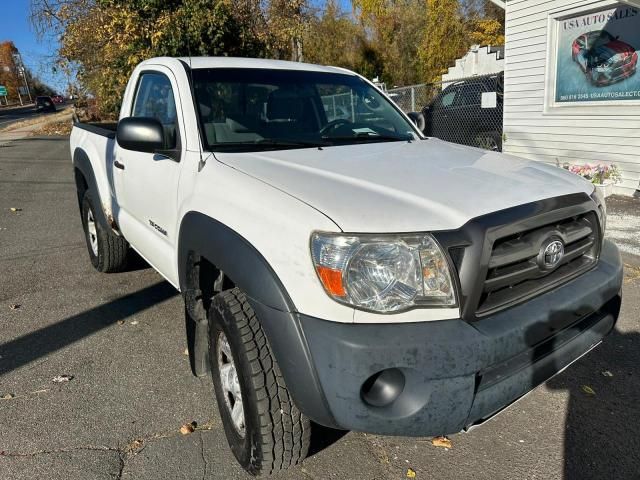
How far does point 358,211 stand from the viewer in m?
1.86

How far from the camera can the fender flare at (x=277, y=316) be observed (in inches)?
70.4

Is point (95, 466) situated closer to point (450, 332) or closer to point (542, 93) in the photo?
point (450, 332)

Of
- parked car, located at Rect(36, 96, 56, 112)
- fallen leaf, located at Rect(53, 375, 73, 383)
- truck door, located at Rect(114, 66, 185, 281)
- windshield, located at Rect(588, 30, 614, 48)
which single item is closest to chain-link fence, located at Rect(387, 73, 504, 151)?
windshield, located at Rect(588, 30, 614, 48)

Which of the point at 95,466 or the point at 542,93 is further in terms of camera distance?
the point at 542,93

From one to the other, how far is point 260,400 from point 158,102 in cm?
230

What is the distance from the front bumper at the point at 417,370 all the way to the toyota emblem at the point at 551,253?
27 cm

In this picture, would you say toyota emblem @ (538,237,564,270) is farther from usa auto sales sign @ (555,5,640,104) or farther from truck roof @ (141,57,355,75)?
usa auto sales sign @ (555,5,640,104)

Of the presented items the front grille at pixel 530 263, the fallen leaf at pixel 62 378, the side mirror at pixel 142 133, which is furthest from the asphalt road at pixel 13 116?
the front grille at pixel 530 263

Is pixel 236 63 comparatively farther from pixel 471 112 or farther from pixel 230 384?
pixel 471 112

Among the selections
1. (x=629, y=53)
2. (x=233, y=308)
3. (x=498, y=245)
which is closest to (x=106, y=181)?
(x=233, y=308)

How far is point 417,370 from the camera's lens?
173 cm

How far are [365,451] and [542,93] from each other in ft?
25.4

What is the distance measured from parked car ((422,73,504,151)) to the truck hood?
787 cm

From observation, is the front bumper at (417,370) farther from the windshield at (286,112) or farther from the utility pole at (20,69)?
the utility pole at (20,69)
